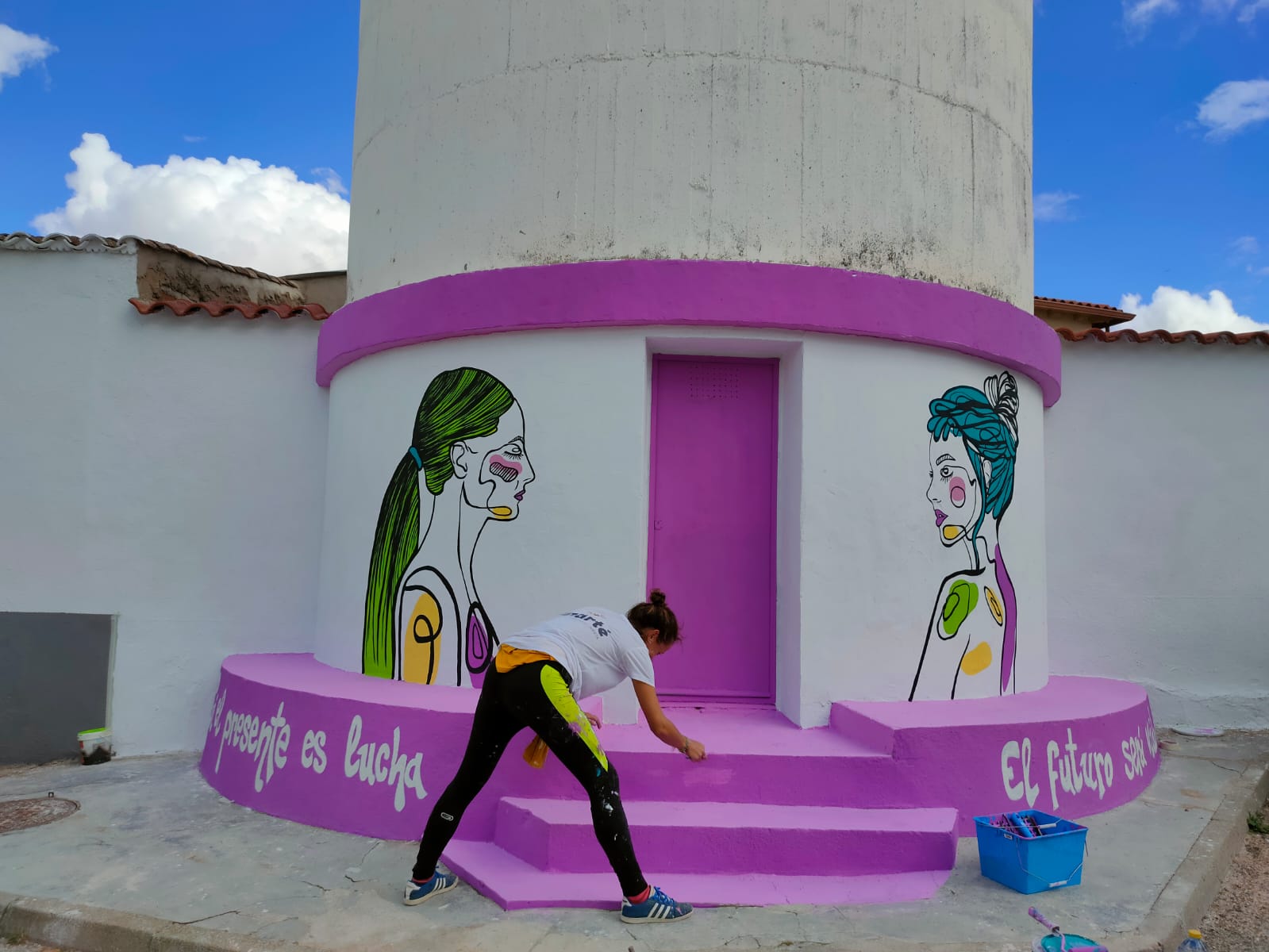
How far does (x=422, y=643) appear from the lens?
650 cm

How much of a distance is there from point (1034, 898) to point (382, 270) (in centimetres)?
592

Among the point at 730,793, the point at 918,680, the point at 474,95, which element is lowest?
the point at 730,793

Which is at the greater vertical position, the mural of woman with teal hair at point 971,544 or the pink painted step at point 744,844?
the mural of woman with teal hair at point 971,544

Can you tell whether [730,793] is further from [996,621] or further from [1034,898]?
[996,621]

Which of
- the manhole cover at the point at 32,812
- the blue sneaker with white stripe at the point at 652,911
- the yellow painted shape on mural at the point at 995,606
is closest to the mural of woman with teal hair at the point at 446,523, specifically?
the manhole cover at the point at 32,812

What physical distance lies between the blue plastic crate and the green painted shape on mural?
1643mm

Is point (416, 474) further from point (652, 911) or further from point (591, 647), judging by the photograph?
point (652, 911)

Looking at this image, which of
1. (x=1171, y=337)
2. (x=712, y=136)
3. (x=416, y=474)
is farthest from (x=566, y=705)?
(x=1171, y=337)

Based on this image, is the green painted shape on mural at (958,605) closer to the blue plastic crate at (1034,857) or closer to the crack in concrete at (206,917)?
the blue plastic crate at (1034,857)

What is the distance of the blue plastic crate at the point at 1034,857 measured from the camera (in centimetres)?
469

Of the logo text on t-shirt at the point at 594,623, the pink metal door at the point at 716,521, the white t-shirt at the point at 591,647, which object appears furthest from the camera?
the pink metal door at the point at 716,521

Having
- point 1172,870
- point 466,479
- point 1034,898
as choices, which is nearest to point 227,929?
point 466,479

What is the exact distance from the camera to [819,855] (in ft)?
16.2

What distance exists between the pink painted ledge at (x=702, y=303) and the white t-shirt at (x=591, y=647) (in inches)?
89.0
